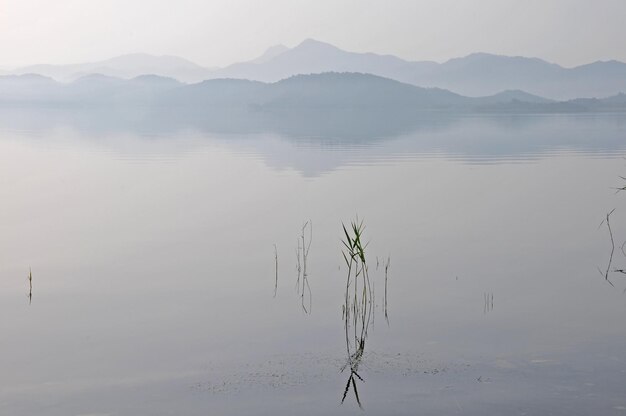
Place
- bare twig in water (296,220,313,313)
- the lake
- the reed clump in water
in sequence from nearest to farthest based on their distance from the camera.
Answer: the lake
the reed clump in water
bare twig in water (296,220,313,313)

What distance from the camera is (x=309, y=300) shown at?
1500 centimetres

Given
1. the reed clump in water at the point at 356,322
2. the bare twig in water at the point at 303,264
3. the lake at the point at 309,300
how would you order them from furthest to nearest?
the bare twig in water at the point at 303,264 → the reed clump in water at the point at 356,322 → the lake at the point at 309,300

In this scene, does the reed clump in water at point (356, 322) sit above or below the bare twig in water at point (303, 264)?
below

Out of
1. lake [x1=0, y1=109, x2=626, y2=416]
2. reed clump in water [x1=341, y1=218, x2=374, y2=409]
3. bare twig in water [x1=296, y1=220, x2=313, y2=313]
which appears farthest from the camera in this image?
bare twig in water [x1=296, y1=220, x2=313, y2=313]

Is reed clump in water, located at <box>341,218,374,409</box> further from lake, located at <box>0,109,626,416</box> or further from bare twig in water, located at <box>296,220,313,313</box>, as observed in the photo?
bare twig in water, located at <box>296,220,313,313</box>

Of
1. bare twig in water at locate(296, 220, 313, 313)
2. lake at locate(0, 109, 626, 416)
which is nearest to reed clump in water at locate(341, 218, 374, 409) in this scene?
lake at locate(0, 109, 626, 416)

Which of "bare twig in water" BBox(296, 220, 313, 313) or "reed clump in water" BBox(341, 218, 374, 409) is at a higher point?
"bare twig in water" BBox(296, 220, 313, 313)

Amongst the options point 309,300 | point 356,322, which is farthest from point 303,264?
point 356,322

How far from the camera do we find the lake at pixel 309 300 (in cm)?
1032

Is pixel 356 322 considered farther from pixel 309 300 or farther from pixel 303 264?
pixel 303 264

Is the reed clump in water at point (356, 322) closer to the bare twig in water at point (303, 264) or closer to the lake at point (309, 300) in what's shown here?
the lake at point (309, 300)

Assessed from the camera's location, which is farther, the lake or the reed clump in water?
the reed clump in water

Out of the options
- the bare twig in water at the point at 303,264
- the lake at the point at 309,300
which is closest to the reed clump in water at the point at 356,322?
the lake at the point at 309,300

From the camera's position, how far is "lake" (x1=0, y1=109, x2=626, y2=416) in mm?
10320
